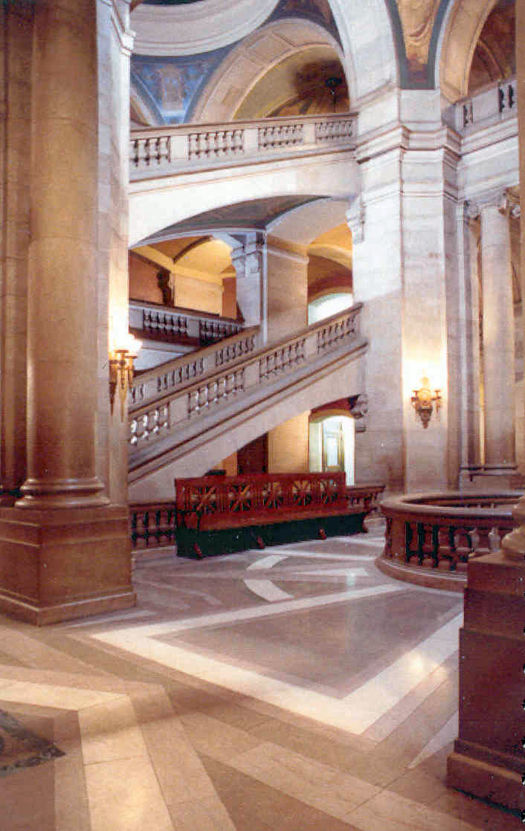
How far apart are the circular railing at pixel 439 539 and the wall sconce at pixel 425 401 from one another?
617cm

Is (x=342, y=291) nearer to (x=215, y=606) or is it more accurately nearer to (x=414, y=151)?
(x=414, y=151)

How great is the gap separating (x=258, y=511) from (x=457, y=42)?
11.7m

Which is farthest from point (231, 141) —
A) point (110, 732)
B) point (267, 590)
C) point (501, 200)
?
point (110, 732)

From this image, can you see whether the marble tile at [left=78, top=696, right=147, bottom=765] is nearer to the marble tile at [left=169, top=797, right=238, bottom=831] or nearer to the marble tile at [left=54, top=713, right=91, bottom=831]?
the marble tile at [left=54, top=713, right=91, bottom=831]

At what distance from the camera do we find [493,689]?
2406 mm

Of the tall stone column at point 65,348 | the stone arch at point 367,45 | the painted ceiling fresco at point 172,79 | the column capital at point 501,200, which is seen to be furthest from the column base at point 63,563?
the painted ceiling fresco at point 172,79

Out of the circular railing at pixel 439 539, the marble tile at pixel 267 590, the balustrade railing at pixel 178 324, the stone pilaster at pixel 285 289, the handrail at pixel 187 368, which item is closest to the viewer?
the marble tile at pixel 267 590

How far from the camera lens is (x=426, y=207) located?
13.4 metres

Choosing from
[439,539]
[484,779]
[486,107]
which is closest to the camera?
[484,779]

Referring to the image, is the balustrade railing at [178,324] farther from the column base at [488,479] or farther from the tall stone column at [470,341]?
the column base at [488,479]

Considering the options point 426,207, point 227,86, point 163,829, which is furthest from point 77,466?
point 227,86

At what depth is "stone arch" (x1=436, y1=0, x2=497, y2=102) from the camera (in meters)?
13.7

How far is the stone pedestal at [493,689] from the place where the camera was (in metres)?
2.34

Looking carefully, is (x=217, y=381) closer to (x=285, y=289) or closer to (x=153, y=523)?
(x=153, y=523)
